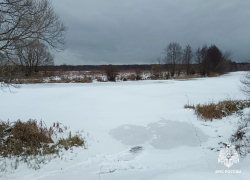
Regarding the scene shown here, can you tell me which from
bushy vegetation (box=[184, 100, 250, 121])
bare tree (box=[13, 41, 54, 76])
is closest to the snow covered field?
bushy vegetation (box=[184, 100, 250, 121])

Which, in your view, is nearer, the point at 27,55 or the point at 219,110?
the point at 219,110

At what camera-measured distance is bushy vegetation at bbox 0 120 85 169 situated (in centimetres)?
431

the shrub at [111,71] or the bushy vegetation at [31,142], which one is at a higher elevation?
the shrub at [111,71]

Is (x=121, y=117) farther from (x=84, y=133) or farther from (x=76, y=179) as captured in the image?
(x=76, y=179)

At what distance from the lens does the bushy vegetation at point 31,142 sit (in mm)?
4309

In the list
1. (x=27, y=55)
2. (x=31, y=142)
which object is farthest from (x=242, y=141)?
(x=27, y=55)

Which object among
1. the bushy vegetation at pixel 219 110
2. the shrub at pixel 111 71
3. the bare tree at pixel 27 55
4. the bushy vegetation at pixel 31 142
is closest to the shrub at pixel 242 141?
the bushy vegetation at pixel 219 110

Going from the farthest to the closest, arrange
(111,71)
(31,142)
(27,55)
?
(111,71) → (27,55) → (31,142)

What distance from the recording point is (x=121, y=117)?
7234 millimetres

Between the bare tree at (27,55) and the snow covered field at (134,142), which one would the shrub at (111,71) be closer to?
the bare tree at (27,55)

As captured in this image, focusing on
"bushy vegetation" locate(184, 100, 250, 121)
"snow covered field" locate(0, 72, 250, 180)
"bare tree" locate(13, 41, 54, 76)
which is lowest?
"snow covered field" locate(0, 72, 250, 180)

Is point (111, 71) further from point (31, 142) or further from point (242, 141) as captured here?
point (242, 141)

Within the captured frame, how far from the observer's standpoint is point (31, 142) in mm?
4656

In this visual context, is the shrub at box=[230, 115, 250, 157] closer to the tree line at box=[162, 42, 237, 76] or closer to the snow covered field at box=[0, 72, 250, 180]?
the snow covered field at box=[0, 72, 250, 180]
